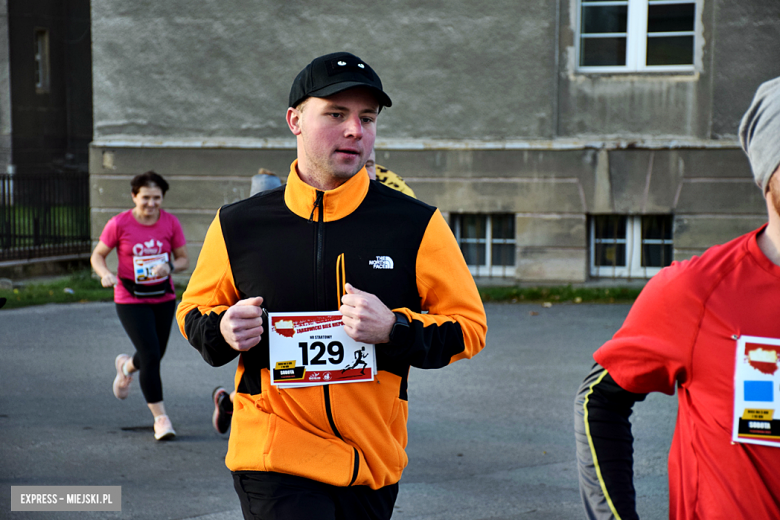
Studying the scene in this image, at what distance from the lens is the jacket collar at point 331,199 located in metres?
2.96

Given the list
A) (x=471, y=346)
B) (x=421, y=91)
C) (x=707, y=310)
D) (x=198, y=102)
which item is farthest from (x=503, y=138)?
(x=707, y=310)

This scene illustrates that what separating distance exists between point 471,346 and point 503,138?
11.0 meters

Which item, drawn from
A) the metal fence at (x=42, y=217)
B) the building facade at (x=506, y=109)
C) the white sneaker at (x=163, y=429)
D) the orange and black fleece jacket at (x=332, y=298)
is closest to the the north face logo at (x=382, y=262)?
the orange and black fleece jacket at (x=332, y=298)

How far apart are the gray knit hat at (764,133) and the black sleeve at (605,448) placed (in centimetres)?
56

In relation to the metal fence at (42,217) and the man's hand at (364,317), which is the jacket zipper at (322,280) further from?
the metal fence at (42,217)

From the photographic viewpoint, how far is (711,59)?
13242 millimetres

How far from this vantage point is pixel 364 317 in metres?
2.73

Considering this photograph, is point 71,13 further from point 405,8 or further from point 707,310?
point 707,310

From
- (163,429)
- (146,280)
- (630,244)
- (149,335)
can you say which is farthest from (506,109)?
(163,429)

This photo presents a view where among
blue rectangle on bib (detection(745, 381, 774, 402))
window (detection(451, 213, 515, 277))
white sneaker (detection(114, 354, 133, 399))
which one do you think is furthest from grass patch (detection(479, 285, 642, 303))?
blue rectangle on bib (detection(745, 381, 774, 402))

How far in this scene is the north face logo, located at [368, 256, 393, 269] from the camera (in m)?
A: 2.92

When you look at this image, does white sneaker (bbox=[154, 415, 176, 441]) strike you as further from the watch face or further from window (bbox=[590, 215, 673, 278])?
window (bbox=[590, 215, 673, 278])

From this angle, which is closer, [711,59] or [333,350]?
[333,350]

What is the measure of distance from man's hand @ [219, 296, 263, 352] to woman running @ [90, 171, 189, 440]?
3942 mm
